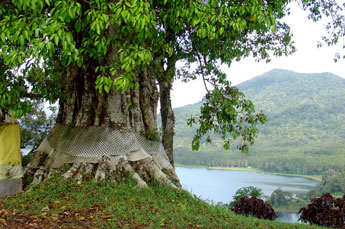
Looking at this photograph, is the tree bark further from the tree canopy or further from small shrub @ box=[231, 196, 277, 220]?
small shrub @ box=[231, 196, 277, 220]

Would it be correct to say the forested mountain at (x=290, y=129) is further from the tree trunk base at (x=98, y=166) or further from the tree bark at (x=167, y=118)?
the tree trunk base at (x=98, y=166)

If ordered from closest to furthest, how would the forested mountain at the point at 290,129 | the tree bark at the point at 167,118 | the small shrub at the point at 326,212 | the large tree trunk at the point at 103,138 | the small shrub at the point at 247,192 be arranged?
1. the large tree trunk at the point at 103,138
2. the small shrub at the point at 326,212
3. the tree bark at the point at 167,118
4. the small shrub at the point at 247,192
5. the forested mountain at the point at 290,129

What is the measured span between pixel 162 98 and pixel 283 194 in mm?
11355

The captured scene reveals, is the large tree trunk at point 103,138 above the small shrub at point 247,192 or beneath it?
above

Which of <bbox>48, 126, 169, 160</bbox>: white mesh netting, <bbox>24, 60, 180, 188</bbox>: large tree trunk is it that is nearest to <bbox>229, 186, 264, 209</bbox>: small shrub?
<bbox>24, 60, 180, 188</bbox>: large tree trunk

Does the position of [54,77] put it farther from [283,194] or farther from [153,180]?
[283,194]

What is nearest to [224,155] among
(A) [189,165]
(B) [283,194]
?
(A) [189,165]

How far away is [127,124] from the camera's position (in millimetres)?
6602

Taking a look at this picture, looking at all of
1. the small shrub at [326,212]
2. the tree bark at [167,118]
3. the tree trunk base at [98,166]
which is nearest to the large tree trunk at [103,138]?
the tree trunk base at [98,166]

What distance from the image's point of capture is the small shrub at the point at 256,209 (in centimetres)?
882

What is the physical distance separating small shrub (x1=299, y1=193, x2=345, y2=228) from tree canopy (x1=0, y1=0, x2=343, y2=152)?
1939 millimetres

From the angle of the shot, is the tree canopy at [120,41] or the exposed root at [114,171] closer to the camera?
the tree canopy at [120,41]

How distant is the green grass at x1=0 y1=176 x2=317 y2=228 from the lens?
459 cm

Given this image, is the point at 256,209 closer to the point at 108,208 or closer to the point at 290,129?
the point at 108,208
